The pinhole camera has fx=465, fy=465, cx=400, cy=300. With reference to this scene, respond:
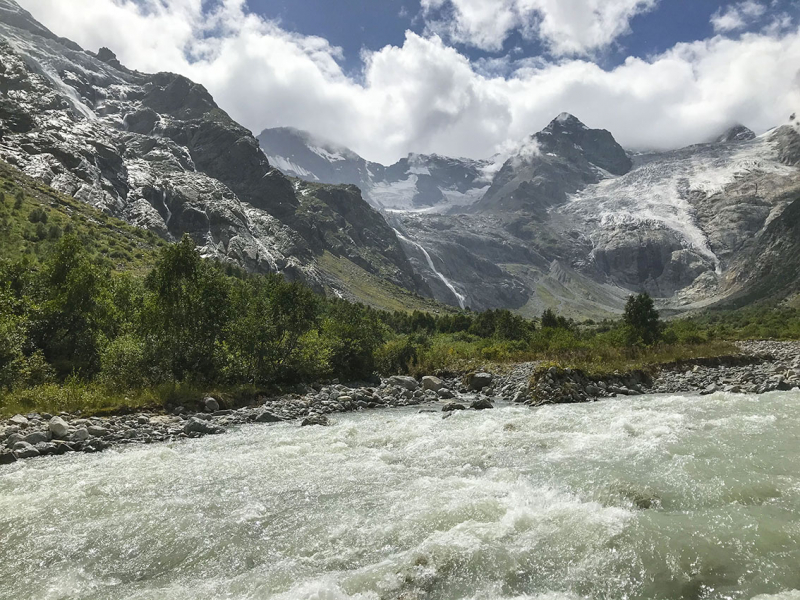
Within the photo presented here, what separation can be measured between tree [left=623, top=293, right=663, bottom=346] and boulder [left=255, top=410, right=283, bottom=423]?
56.4m

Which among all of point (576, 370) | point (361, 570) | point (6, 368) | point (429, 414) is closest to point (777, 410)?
point (576, 370)

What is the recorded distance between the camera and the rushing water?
8.12m

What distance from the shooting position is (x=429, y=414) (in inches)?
1017

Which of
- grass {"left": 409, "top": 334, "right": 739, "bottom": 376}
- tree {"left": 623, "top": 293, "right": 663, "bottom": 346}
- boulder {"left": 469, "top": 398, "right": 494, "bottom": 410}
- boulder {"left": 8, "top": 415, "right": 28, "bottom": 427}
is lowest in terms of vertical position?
boulder {"left": 8, "top": 415, "right": 28, "bottom": 427}

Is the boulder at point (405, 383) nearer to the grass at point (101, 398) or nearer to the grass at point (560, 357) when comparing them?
the grass at point (560, 357)

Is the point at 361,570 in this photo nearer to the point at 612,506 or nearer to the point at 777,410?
the point at 612,506

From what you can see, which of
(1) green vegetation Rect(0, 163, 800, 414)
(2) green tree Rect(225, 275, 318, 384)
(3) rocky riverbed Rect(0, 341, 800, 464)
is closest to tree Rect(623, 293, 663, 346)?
(1) green vegetation Rect(0, 163, 800, 414)

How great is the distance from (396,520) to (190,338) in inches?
1025

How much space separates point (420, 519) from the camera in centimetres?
1061

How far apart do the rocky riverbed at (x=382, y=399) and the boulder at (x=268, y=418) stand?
0.17 feet

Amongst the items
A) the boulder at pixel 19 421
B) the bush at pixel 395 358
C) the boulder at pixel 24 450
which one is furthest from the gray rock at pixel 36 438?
the bush at pixel 395 358

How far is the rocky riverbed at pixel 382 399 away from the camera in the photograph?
18.6m

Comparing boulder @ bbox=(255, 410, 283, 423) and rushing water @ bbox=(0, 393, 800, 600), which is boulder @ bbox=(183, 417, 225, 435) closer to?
boulder @ bbox=(255, 410, 283, 423)

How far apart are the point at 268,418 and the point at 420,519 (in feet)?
53.7
